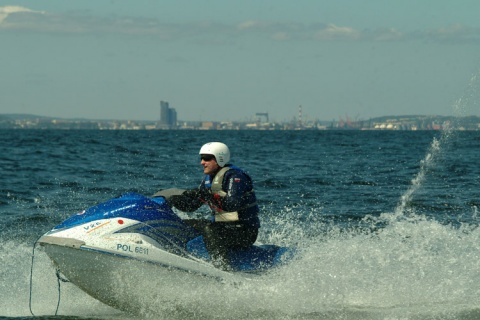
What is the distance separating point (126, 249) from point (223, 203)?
106 cm

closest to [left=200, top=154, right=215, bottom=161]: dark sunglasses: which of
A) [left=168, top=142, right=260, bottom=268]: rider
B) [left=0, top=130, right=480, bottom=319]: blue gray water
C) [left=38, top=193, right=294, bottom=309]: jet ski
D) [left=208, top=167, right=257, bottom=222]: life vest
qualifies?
[left=168, top=142, right=260, bottom=268]: rider

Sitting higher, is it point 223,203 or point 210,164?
point 210,164

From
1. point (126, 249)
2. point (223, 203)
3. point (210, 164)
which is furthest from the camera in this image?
point (210, 164)

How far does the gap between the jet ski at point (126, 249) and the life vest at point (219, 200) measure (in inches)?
13.2

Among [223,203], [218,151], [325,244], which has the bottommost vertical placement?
[325,244]

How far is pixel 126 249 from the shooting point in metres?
8.23

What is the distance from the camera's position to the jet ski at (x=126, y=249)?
821 centimetres

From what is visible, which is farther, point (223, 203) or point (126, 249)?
point (223, 203)

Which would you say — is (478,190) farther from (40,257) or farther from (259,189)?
(40,257)

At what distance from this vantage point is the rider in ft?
28.0

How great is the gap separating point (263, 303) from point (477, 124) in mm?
8149

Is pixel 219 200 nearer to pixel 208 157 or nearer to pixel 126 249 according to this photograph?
pixel 208 157

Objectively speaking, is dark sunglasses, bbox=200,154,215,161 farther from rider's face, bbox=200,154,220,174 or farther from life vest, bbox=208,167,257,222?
life vest, bbox=208,167,257,222

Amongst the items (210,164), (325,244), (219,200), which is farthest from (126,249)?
(325,244)
